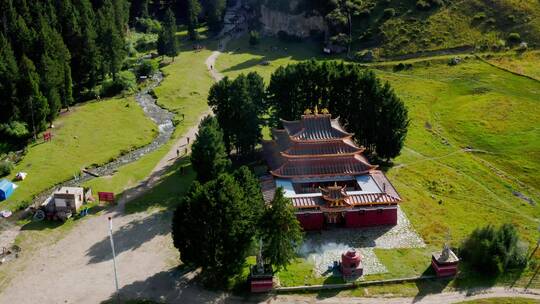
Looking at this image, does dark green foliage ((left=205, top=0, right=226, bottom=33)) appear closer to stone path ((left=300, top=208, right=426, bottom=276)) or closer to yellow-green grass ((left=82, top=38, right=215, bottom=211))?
yellow-green grass ((left=82, top=38, right=215, bottom=211))

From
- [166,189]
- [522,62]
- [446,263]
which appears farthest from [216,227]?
[522,62]

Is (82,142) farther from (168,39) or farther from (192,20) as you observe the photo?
(192,20)

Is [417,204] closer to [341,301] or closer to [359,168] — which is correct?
[359,168]

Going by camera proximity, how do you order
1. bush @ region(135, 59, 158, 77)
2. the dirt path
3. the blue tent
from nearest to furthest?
1. the dirt path
2. the blue tent
3. bush @ region(135, 59, 158, 77)

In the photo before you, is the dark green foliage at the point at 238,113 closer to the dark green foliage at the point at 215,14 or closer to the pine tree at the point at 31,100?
the pine tree at the point at 31,100

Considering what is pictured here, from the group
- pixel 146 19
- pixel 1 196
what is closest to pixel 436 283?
pixel 1 196

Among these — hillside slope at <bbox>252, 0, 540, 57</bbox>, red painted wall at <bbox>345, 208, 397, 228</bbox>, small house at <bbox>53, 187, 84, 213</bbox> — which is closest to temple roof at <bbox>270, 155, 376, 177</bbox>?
red painted wall at <bbox>345, 208, 397, 228</bbox>

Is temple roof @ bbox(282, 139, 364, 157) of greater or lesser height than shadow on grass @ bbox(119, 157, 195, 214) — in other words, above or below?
above
